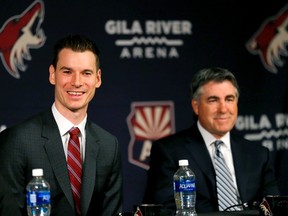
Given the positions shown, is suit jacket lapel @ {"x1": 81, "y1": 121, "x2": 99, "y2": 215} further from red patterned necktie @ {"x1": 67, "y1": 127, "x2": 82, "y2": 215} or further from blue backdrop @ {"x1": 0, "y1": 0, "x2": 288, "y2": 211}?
blue backdrop @ {"x1": 0, "y1": 0, "x2": 288, "y2": 211}

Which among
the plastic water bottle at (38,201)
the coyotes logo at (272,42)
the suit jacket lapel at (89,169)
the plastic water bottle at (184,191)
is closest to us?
the plastic water bottle at (38,201)

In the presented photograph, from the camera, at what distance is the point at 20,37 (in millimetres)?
4617

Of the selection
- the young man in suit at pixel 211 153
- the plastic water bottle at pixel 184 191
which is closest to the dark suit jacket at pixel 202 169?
the young man in suit at pixel 211 153

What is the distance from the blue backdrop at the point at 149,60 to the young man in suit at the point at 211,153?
0.59 metres

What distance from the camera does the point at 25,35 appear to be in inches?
182

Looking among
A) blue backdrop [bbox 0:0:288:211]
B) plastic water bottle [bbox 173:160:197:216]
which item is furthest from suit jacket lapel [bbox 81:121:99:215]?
blue backdrop [bbox 0:0:288:211]

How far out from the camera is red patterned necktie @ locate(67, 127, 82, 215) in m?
3.48

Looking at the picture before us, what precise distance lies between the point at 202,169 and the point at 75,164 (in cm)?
85

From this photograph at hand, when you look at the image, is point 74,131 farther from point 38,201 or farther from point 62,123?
point 38,201

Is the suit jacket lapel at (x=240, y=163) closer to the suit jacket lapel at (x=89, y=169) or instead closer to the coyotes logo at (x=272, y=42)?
the suit jacket lapel at (x=89, y=169)

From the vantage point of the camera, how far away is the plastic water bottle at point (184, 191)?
337cm

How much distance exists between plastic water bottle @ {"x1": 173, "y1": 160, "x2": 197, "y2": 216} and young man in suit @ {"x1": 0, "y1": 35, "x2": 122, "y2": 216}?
30 centimetres

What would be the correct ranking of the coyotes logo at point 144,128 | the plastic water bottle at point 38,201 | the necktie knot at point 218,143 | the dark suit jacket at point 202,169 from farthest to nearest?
the coyotes logo at point 144,128 → the necktie knot at point 218,143 → the dark suit jacket at point 202,169 → the plastic water bottle at point 38,201

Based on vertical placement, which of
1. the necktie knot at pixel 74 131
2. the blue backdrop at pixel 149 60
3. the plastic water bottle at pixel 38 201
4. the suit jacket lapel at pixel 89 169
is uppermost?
the blue backdrop at pixel 149 60
